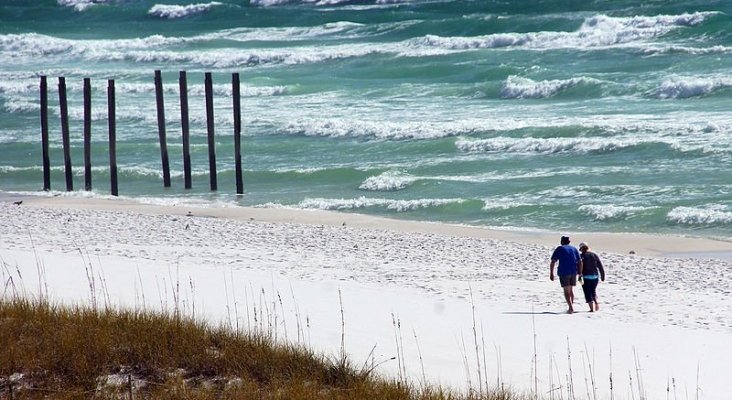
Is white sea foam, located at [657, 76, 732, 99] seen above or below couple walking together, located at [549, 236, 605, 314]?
above

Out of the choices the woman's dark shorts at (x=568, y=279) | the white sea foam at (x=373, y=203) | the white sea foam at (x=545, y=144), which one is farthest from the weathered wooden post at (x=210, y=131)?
the woman's dark shorts at (x=568, y=279)

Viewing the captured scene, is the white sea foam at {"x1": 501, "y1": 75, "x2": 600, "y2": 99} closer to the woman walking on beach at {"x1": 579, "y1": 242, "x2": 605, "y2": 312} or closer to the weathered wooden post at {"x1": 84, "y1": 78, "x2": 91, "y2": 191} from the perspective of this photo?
the weathered wooden post at {"x1": 84, "y1": 78, "x2": 91, "y2": 191}

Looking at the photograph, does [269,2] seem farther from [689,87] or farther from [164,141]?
[164,141]

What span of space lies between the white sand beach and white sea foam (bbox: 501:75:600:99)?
18188mm

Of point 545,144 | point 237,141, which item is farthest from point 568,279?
point 545,144

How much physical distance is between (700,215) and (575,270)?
876cm

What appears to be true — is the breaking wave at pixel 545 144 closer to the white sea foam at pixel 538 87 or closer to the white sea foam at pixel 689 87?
the white sea foam at pixel 689 87

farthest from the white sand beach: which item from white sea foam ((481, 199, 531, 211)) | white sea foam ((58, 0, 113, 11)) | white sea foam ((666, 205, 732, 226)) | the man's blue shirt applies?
white sea foam ((58, 0, 113, 11))

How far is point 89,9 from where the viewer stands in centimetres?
8631

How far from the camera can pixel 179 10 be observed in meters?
81.4

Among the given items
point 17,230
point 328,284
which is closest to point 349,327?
point 328,284

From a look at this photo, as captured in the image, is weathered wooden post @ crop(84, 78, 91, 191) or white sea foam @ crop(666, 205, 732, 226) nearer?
white sea foam @ crop(666, 205, 732, 226)

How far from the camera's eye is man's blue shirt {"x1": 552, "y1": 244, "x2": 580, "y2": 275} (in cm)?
1489

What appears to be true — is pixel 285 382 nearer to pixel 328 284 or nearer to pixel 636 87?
pixel 328 284
